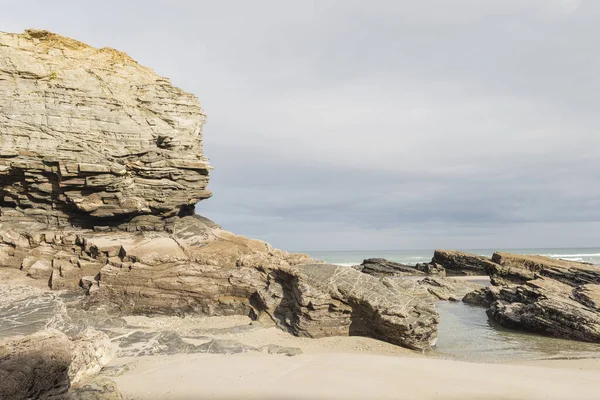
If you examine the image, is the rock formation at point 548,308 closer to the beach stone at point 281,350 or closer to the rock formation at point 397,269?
the beach stone at point 281,350

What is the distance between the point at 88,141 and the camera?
1656 cm

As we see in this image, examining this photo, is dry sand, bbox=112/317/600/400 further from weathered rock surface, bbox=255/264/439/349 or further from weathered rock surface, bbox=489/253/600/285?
weathered rock surface, bbox=489/253/600/285

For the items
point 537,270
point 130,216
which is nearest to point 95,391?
point 130,216

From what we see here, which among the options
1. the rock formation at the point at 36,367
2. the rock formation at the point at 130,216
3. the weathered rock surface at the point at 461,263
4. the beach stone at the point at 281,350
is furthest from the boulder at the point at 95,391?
the weathered rock surface at the point at 461,263

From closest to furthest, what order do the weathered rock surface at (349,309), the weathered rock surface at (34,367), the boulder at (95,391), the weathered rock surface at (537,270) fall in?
the weathered rock surface at (34,367) → the boulder at (95,391) → the weathered rock surface at (349,309) → the weathered rock surface at (537,270)

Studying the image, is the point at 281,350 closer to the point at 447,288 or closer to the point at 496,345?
the point at 496,345

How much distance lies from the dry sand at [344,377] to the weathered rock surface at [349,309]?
1.11 meters

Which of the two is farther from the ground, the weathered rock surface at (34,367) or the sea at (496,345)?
the weathered rock surface at (34,367)

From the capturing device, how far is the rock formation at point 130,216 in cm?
1392

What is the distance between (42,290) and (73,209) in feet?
13.8

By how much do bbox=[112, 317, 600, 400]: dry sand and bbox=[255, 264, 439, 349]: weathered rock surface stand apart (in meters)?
1.11

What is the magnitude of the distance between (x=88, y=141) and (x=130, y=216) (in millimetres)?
4076

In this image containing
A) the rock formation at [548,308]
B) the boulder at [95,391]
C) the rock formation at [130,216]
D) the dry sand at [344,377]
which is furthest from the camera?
the rock formation at [548,308]

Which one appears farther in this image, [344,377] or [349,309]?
[349,309]
